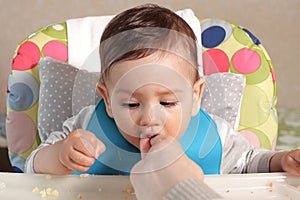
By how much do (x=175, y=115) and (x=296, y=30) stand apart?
1.28 m

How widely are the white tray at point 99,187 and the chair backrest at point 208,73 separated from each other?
1.21ft

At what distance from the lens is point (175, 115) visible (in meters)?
0.71

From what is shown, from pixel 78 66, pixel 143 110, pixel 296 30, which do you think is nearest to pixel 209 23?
pixel 78 66

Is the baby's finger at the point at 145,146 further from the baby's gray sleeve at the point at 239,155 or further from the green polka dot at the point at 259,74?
the green polka dot at the point at 259,74

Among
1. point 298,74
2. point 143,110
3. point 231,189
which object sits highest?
point 143,110

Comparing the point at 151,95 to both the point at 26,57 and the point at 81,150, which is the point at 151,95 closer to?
the point at 81,150

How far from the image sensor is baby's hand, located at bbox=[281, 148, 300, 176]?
74cm

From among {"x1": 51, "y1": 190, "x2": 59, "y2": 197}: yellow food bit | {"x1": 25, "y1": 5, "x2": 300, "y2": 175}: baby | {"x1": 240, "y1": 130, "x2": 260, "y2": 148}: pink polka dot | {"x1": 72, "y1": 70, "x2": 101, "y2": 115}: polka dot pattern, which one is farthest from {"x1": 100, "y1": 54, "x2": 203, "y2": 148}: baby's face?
{"x1": 240, "y1": 130, "x2": 260, "y2": 148}: pink polka dot

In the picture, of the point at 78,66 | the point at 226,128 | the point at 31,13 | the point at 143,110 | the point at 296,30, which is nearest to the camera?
the point at 143,110

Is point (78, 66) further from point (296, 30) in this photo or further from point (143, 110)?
point (296, 30)

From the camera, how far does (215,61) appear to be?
1.14m

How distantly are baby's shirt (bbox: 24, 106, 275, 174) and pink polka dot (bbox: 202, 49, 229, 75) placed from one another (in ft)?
0.62

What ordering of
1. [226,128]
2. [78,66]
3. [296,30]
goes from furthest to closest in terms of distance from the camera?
[296,30] < [78,66] < [226,128]

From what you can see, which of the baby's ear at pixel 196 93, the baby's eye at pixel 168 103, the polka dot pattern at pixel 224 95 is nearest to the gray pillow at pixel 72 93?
the polka dot pattern at pixel 224 95
